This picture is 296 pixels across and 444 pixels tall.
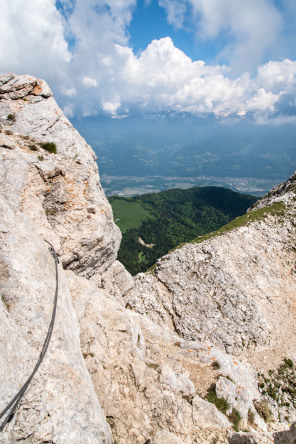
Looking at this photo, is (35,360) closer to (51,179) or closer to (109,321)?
(109,321)

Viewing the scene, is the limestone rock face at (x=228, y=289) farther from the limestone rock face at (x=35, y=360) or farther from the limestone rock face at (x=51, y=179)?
the limestone rock face at (x=35, y=360)

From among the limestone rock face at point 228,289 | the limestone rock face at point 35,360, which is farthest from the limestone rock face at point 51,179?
the limestone rock face at point 228,289

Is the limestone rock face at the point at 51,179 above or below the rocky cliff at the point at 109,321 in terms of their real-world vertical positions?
above

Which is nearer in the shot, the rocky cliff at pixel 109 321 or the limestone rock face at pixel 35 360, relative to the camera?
the limestone rock face at pixel 35 360

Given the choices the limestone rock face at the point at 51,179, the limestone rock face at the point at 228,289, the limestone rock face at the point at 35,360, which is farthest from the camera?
the limestone rock face at the point at 228,289

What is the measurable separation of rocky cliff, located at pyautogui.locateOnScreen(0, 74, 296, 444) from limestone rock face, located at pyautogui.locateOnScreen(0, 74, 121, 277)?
0.29ft

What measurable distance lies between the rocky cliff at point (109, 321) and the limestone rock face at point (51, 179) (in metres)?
0.09

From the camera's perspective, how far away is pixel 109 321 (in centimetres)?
1528

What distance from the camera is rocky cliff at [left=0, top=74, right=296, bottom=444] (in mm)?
8008

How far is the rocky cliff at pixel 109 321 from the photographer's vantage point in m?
8.01

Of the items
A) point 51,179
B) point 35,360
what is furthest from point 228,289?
point 35,360

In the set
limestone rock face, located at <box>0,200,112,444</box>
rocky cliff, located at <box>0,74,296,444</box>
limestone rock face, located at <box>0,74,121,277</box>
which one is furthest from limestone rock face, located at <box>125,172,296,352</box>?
limestone rock face, located at <box>0,200,112,444</box>

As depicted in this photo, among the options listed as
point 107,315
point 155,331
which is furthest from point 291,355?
point 107,315

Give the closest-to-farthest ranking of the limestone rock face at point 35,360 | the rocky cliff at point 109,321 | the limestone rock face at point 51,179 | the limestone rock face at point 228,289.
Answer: the limestone rock face at point 35,360 < the rocky cliff at point 109,321 < the limestone rock face at point 51,179 < the limestone rock face at point 228,289
